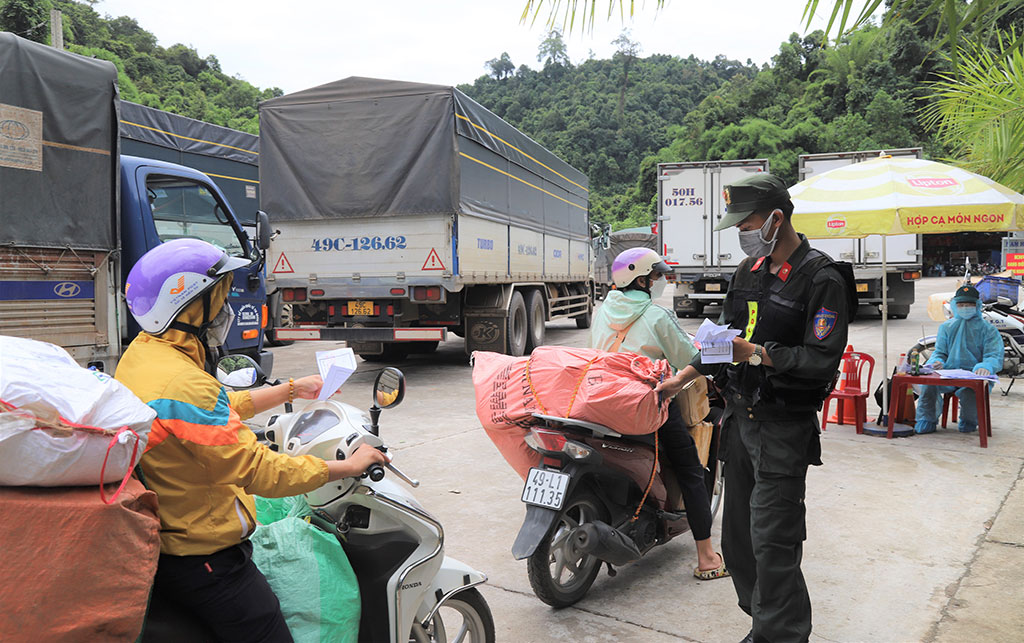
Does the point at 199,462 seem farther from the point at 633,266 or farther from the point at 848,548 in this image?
the point at 848,548

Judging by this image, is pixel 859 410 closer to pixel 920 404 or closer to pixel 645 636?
pixel 920 404

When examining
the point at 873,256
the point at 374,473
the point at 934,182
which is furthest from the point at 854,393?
the point at 873,256

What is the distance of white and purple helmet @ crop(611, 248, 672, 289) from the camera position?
368 cm

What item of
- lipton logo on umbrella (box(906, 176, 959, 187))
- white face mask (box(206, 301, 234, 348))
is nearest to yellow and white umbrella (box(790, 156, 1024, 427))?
lipton logo on umbrella (box(906, 176, 959, 187))

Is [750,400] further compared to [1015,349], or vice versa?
[1015,349]

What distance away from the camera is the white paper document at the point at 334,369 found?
2.12 m

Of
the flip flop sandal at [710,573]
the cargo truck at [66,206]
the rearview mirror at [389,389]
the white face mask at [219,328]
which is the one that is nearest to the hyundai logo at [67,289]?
the cargo truck at [66,206]

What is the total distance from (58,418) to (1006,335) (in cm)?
1028

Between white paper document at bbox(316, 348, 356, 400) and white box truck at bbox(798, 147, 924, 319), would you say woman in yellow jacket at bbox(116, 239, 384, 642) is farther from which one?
white box truck at bbox(798, 147, 924, 319)

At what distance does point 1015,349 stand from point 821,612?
23.8 feet

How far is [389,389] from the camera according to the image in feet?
7.12

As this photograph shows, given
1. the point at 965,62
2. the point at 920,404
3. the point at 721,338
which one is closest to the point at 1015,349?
the point at 920,404

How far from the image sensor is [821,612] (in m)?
3.34

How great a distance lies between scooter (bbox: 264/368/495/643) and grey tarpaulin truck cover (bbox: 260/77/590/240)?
7046mm
